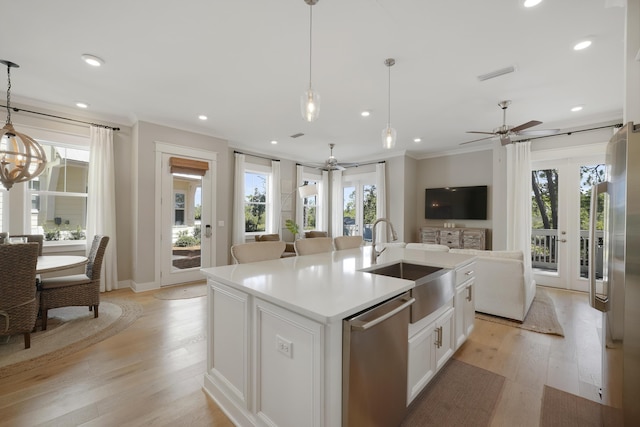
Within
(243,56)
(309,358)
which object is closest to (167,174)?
(243,56)

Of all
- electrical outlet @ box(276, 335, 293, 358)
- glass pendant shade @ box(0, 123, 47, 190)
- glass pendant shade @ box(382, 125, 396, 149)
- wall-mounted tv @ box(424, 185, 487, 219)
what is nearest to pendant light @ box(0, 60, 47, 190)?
glass pendant shade @ box(0, 123, 47, 190)

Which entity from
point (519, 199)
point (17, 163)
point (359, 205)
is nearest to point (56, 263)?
point (17, 163)

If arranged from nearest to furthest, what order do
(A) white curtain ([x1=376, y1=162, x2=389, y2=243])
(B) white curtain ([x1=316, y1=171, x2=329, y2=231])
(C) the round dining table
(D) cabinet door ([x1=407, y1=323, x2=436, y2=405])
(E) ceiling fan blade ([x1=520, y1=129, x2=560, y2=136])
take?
1. (D) cabinet door ([x1=407, y1=323, x2=436, y2=405])
2. (C) the round dining table
3. (E) ceiling fan blade ([x1=520, y1=129, x2=560, y2=136])
4. (A) white curtain ([x1=376, y1=162, x2=389, y2=243])
5. (B) white curtain ([x1=316, y1=171, x2=329, y2=231])

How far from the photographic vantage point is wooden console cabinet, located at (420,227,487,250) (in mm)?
5694

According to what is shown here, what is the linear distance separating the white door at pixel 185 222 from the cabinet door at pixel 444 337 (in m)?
4.31

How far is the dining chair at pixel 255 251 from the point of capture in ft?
6.91

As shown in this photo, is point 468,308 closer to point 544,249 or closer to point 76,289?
point 544,249

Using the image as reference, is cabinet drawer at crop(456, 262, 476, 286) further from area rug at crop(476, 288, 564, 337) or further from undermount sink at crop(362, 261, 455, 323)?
area rug at crop(476, 288, 564, 337)

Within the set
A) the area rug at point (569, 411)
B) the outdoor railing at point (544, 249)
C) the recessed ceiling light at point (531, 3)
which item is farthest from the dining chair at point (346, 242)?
the outdoor railing at point (544, 249)

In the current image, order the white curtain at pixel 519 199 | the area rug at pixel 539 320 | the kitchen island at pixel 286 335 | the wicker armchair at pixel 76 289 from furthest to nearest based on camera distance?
the white curtain at pixel 519 199, the area rug at pixel 539 320, the wicker armchair at pixel 76 289, the kitchen island at pixel 286 335

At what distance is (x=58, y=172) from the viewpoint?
4059 mm

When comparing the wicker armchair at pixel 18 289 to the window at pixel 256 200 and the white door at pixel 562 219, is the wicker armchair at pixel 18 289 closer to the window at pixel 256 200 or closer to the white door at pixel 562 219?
the window at pixel 256 200

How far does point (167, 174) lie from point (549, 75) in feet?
18.2

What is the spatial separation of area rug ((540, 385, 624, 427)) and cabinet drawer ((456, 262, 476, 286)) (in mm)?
934
